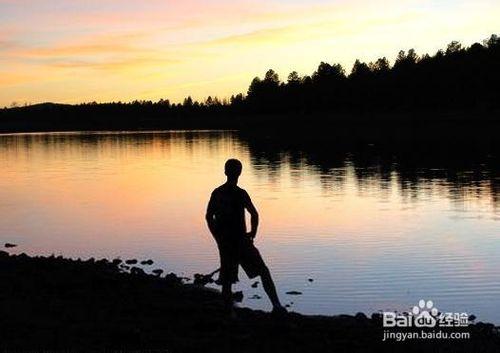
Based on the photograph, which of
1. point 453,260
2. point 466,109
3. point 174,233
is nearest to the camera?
point 453,260

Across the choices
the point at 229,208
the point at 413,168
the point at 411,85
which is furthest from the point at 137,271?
the point at 411,85

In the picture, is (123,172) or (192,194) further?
(123,172)

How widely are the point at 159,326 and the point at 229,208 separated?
7.37 feet

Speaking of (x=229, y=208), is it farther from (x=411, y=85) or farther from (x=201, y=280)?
(x=411, y=85)

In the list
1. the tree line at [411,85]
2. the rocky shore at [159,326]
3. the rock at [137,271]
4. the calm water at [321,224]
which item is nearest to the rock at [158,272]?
the rock at [137,271]

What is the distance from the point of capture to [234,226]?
12.0 meters

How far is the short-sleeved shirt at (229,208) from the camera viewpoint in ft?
38.9

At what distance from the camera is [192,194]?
41562 millimetres

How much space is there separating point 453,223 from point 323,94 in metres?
157

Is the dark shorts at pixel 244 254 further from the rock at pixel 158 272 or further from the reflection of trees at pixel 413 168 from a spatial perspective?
the reflection of trees at pixel 413 168

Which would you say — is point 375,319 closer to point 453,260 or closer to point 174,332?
point 174,332

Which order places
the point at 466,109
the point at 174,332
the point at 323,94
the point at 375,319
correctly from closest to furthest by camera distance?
1. the point at 174,332
2. the point at 375,319
3. the point at 466,109
4. the point at 323,94

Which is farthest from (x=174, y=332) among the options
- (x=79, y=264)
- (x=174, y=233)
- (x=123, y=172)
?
(x=123, y=172)

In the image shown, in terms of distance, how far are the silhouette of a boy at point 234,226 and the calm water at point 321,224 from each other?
4122 millimetres
